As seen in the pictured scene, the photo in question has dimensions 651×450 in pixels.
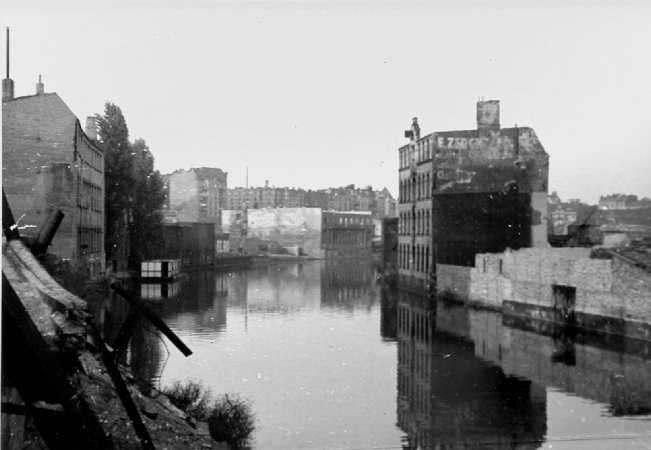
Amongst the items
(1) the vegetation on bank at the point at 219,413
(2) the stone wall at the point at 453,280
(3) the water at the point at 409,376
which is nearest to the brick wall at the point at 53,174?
(3) the water at the point at 409,376

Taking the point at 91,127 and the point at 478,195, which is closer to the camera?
the point at 478,195

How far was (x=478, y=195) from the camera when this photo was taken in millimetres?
39531

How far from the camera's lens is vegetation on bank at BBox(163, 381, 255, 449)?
13.4 metres

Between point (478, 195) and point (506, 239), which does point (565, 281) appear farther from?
point (478, 195)

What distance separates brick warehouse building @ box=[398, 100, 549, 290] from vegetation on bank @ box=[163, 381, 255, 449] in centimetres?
2345

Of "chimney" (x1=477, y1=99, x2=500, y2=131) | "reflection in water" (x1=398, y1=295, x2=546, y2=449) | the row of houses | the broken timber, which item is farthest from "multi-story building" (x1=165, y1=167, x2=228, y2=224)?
the broken timber

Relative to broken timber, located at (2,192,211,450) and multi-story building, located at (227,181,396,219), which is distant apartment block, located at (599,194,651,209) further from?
multi-story building, located at (227,181,396,219)

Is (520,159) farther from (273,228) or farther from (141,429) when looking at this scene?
(273,228)

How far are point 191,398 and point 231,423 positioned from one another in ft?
5.32

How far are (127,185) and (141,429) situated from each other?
35.9 m

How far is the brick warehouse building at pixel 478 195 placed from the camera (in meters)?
38.5

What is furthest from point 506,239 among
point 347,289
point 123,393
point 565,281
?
point 123,393

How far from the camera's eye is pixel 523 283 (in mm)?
30312

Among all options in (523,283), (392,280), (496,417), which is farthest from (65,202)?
(392,280)
